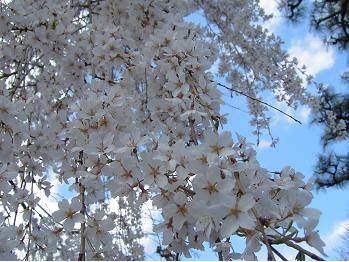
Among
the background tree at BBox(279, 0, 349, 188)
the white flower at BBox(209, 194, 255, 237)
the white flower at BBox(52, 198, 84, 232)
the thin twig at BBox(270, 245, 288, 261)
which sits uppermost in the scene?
the background tree at BBox(279, 0, 349, 188)

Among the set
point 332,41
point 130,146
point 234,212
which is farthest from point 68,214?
point 332,41

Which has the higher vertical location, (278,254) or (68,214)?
(68,214)

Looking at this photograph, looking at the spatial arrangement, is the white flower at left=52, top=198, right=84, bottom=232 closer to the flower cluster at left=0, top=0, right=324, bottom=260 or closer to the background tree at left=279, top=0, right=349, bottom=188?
the flower cluster at left=0, top=0, right=324, bottom=260

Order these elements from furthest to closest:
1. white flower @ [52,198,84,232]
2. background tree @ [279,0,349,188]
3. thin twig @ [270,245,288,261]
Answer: background tree @ [279,0,349,188] → white flower @ [52,198,84,232] → thin twig @ [270,245,288,261]

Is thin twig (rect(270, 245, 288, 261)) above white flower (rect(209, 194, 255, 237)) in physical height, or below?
below

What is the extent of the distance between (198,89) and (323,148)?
20.8ft

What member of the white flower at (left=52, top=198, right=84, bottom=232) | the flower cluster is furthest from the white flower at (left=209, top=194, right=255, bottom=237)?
Answer: the white flower at (left=52, top=198, right=84, bottom=232)

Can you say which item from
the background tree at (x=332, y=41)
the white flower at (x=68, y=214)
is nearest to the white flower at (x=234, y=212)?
the white flower at (x=68, y=214)

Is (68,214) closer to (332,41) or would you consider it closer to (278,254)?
(278,254)

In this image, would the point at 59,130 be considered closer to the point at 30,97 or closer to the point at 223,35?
the point at 30,97

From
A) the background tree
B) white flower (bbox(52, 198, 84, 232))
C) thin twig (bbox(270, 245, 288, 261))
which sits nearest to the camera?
thin twig (bbox(270, 245, 288, 261))

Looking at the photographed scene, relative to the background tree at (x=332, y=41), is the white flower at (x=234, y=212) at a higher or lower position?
lower

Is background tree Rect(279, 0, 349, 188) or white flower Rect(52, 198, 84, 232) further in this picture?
background tree Rect(279, 0, 349, 188)

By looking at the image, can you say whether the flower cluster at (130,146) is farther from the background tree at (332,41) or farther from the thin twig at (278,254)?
the background tree at (332,41)
